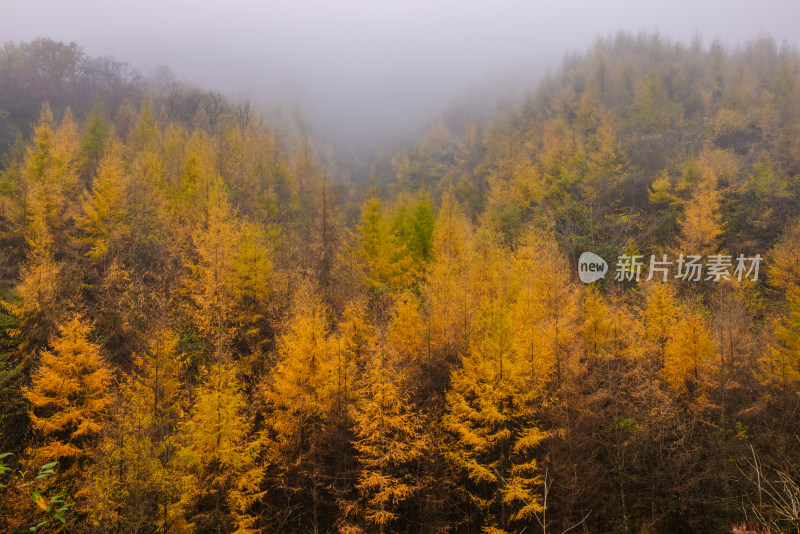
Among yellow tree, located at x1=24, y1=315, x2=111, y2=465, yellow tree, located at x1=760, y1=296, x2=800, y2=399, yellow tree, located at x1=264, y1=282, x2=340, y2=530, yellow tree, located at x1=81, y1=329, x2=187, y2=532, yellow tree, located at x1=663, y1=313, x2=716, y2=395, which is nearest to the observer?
yellow tree, located at x1=81, y1=329, x2=187, y2=532

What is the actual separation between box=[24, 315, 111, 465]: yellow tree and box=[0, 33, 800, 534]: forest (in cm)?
12

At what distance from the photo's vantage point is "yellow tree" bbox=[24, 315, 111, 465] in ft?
53.8

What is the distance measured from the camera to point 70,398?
17484 mm

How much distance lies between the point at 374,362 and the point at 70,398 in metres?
13.1

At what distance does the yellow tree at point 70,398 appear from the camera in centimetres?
1641

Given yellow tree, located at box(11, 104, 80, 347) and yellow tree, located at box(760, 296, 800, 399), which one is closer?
yellow tree, located at box(760, 296, 800, 399)

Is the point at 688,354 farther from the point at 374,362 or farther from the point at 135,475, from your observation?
the point at 135,475

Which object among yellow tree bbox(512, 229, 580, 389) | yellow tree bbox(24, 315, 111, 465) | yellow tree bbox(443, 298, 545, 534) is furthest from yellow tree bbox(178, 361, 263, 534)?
yellow tree bbox(512, 229, 580, 389)

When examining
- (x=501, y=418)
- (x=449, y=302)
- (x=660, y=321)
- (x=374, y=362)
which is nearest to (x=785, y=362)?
(x=660, y=321)

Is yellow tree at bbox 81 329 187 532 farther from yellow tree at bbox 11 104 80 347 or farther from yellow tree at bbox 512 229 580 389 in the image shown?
yellow tree at bbox 512 229 580 389

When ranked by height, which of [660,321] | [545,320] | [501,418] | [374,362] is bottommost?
[501,418]

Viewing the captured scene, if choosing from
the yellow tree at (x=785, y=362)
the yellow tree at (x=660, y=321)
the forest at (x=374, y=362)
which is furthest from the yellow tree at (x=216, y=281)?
the yellow tree at (x=785, y=362)

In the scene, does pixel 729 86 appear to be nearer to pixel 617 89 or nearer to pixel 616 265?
pixel 617 89

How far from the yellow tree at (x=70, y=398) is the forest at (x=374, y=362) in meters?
0.12
